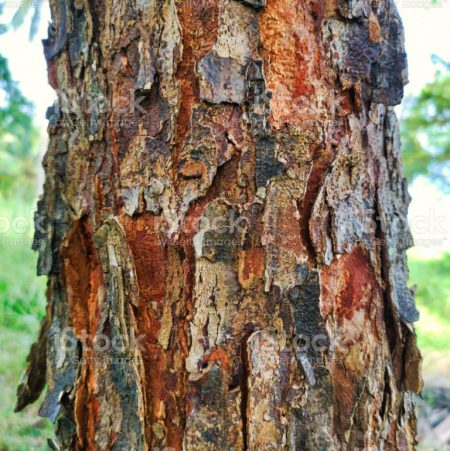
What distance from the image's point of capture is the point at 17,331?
2.75 metres

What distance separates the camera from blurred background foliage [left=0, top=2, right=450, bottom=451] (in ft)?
6.34

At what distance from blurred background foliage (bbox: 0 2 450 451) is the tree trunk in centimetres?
44

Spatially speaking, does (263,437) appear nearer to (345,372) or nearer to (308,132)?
(345,372)

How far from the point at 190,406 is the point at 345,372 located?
30cm

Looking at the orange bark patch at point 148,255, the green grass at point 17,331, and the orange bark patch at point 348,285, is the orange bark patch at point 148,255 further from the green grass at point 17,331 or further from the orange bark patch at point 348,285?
the green grass at point 17,331

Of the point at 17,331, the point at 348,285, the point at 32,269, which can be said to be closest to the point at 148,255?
the point at 348,285

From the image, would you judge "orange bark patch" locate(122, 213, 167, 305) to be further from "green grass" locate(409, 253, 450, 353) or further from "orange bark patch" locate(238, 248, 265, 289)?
"green grass" locate(409, 253, 450, 353)

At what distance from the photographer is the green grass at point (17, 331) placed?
184cm

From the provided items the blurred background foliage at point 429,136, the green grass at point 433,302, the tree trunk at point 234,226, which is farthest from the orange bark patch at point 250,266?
the blurred background foliage at point 429,136

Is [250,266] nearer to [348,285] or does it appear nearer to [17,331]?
[348,285]

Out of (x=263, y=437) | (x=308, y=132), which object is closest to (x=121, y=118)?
(x=308, y=132)

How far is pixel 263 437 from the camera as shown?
80cm

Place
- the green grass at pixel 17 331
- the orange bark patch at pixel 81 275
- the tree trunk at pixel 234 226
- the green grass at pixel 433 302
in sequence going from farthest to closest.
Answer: the green grass at pixel 433 302 → the green grass at pixel 17 331 → the orange bark patch at pixel 81 275 → the tree trunk at pixel 234 226

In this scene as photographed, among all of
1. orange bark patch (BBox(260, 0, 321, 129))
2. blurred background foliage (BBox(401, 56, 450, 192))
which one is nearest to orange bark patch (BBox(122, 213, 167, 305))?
orange bark patch (BBox(260, 0, 321, 129))
